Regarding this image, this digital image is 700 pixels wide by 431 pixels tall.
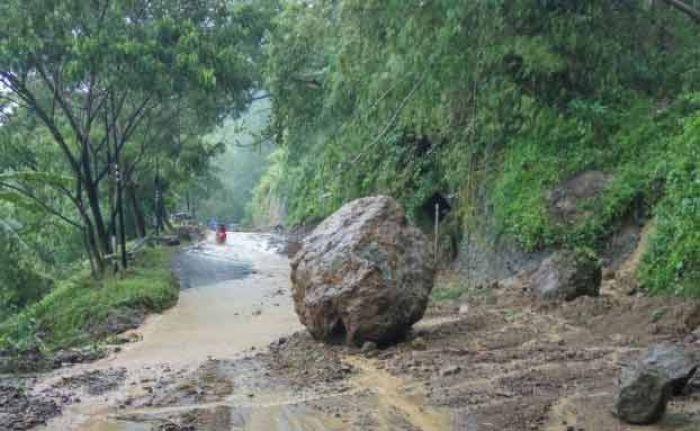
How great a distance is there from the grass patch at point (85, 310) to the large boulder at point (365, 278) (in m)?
5.20

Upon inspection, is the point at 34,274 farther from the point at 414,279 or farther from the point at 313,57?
the point at 414,279

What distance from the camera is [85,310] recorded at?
1700 centimetres

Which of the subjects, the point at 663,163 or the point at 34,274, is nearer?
the point at 663,163

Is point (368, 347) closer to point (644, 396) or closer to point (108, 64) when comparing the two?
point (644, 396)

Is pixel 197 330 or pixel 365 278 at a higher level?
pixel 365 278

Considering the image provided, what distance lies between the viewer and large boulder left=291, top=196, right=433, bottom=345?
11.0 metres

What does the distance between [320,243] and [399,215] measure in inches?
53.1

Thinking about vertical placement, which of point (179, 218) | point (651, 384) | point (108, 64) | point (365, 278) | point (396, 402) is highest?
point (108, 64)

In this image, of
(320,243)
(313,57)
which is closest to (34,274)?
(313,57)

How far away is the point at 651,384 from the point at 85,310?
13.6 meters

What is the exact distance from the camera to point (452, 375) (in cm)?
905

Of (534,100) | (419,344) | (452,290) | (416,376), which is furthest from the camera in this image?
(452,290)

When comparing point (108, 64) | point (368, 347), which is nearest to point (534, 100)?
point (368, 347)

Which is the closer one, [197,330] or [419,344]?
[419,344]
